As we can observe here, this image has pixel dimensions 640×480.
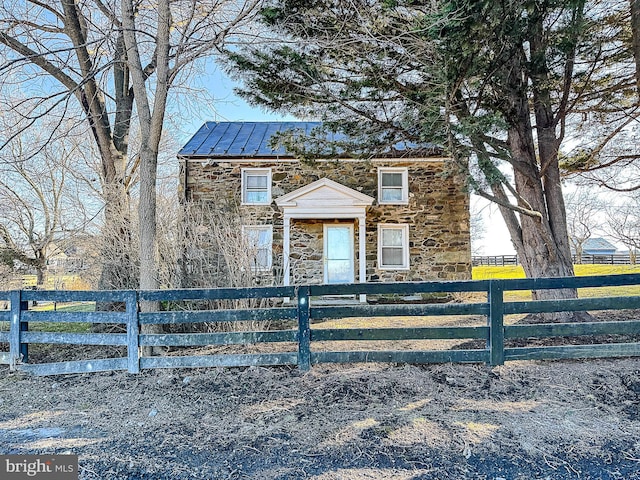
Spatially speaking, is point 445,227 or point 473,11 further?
point 445,227

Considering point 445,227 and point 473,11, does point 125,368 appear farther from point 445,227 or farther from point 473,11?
point 445,227

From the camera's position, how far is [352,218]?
1166 cm

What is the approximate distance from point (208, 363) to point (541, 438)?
3.43m

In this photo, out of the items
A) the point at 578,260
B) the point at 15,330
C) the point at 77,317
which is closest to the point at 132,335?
the point at 77,317

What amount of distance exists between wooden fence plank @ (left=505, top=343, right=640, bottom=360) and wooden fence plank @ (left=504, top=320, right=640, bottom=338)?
165 mm

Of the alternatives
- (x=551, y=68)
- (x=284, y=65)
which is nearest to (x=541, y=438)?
(x=551, y=68)

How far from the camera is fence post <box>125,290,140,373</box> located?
452cm

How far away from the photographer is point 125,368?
4543 millimetres

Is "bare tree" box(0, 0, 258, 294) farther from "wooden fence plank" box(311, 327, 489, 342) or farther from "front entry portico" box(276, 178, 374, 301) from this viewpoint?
"front entry portico" box(276, 178, 374, 301)

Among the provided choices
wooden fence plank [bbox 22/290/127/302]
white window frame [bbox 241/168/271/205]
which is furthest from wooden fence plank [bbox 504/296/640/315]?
white window frame [bbox 241/168/271/205]

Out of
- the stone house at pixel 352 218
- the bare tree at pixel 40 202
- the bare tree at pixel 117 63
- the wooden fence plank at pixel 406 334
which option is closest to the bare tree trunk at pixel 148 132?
the bare tree at pixel 117 63

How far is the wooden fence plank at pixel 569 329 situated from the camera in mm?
4324

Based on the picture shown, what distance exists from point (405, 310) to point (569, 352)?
193 centimetres

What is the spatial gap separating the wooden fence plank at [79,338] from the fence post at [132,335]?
10 cm
